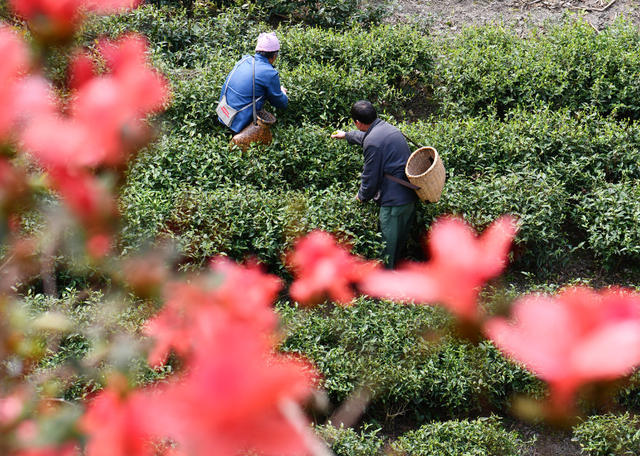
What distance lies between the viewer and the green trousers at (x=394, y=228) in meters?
4.80

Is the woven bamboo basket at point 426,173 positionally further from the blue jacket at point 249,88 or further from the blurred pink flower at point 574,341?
the blurred pink flower at point 574,341

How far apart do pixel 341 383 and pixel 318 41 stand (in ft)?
13.0

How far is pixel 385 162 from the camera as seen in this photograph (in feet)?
15.3

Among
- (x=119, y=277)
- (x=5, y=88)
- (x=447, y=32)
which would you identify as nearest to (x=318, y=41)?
(x=447, y=32)

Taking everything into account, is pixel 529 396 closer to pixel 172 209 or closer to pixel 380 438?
pixel 380 438

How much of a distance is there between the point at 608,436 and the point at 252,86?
3.43 meters

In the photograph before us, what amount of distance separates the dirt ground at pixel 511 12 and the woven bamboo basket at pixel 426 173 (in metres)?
3.73

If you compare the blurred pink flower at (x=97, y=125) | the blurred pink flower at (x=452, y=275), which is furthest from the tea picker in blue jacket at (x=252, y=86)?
the blurred pink flower at (x=452, y=275)

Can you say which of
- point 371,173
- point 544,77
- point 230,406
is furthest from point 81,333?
point 544,77

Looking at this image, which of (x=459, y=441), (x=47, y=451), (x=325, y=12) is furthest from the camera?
(x=325, y=12)

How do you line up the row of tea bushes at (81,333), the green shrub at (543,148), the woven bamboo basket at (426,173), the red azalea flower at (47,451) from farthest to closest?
the green shrub at (543,148), the woven bamboo basket at (426,173), the row of tea bushes at (81,333), the red azalea flower at (47,451)

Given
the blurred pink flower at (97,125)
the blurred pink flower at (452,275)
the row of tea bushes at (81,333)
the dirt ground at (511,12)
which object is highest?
the blurred pink flower at (97,125)

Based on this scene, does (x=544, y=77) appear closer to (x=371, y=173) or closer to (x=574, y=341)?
(x=371, y=173)

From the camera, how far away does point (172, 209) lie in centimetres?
501
